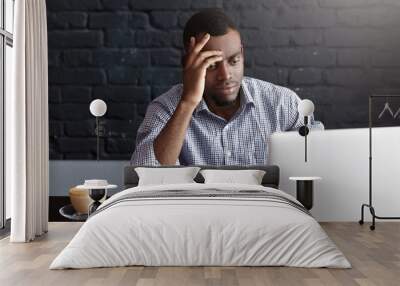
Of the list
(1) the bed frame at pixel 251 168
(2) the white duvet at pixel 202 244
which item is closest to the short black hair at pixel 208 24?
(1) the bed frame at pixel 251 168

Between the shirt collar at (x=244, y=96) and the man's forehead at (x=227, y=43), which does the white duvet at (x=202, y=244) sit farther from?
the man's forehead at (x=227, y=43)

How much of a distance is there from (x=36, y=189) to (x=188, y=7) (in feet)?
7.86

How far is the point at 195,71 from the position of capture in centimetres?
661

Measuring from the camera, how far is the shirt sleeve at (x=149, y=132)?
6578mm

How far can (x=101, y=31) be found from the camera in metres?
6.70

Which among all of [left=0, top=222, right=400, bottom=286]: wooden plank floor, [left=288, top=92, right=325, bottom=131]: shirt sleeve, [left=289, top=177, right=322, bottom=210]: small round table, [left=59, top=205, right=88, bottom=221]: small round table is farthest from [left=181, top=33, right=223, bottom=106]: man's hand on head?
[left=0, top=222, right=400, bottom=286]: wooden plank floor

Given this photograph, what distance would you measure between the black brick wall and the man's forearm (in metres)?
0.29

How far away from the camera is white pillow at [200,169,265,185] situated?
6.20 meters

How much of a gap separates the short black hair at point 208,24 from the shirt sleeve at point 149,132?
713 mm

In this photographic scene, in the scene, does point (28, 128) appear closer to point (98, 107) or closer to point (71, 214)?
point (98, 107)

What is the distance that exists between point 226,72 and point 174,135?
82 centimetres

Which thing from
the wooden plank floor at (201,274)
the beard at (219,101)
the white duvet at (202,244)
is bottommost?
the wooden plank floor at (201,274)

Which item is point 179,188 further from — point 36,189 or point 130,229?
point 36,189

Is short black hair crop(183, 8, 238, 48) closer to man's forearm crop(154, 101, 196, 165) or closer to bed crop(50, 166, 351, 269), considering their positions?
man's forearm crop(154, 101, 196, 165)
